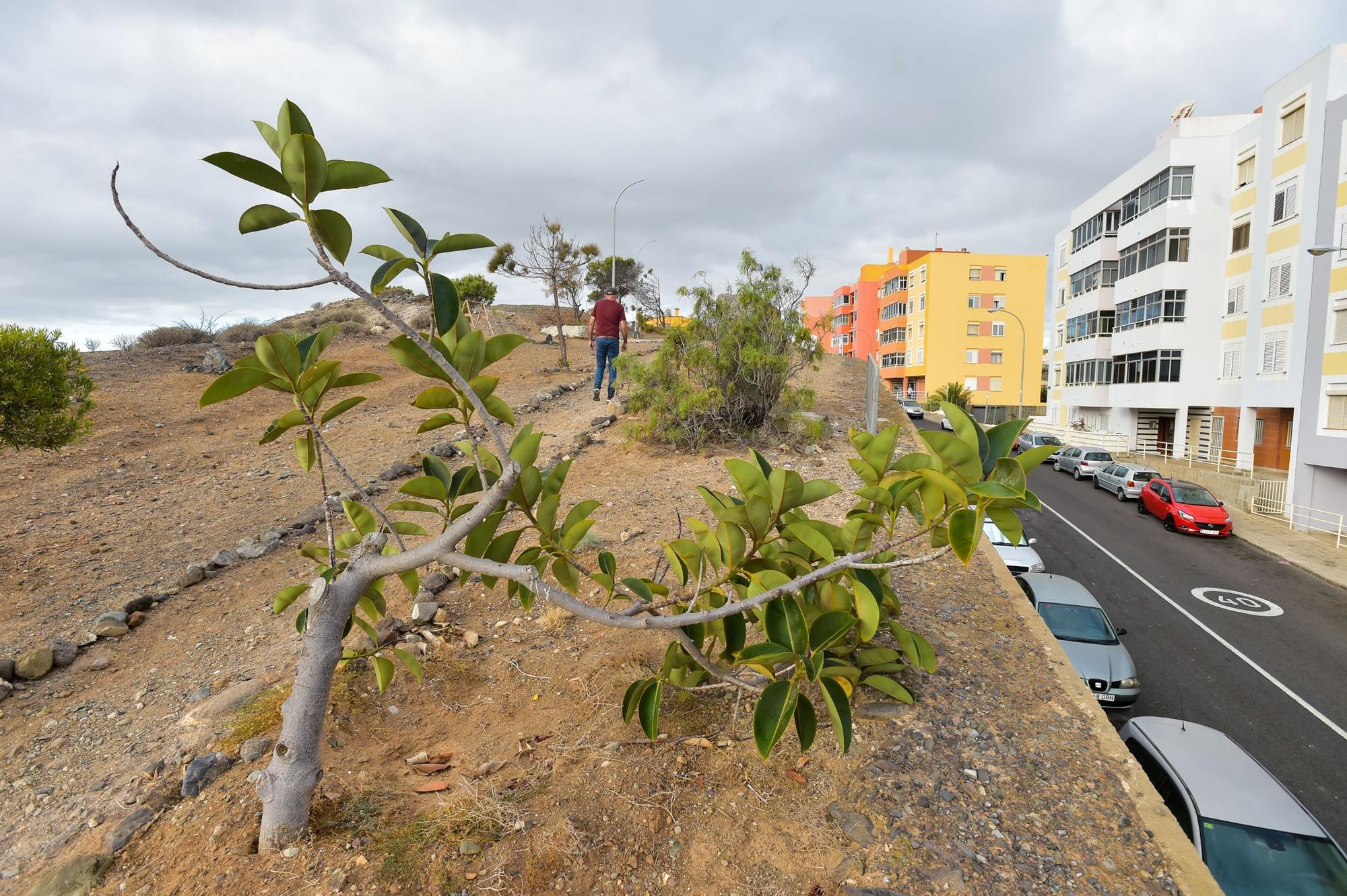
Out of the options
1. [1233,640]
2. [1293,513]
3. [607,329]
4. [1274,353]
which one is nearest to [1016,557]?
[1233,640]

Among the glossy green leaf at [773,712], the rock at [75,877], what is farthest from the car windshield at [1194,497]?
the rock at [75,877]

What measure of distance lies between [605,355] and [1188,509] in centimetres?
1690

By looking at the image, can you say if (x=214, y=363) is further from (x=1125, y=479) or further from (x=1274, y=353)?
(x=1274, y=353)

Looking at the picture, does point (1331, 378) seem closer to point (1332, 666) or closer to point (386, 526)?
point (1332, 666)

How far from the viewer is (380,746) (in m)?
3.02

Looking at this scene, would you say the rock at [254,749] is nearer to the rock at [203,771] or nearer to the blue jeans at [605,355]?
the rock at [203,771]

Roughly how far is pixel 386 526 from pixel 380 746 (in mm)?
1592

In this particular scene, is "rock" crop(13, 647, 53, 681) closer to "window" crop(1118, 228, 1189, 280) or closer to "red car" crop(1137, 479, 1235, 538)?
"red car" crop(1137, 479, 1235, 538)

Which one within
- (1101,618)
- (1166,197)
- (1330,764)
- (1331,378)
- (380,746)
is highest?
(1166,197)

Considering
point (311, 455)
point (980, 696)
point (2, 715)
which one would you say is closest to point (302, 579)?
point (2, 715)

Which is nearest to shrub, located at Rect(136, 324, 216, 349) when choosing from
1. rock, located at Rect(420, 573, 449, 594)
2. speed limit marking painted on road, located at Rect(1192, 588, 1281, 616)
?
rock, located at Rect(420, 573, 449, 594)

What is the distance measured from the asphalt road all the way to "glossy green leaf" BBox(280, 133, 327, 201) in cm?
923

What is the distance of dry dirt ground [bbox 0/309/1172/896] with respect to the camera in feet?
7.46

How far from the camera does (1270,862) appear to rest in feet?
13.6
